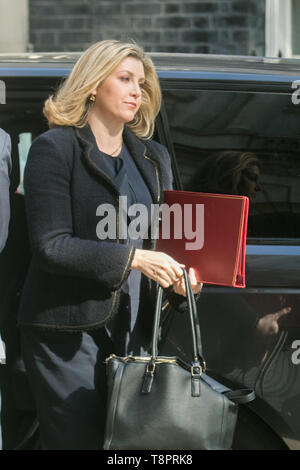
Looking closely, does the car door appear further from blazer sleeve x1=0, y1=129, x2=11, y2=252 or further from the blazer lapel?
blazer sleeve x1=0, y1=129, x2=11, y2=252

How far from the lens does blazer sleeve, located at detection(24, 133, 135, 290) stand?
223 cm

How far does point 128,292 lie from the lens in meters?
2.43

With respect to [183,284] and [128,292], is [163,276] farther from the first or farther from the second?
[128,292]

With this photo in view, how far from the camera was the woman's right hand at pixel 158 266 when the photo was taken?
87.6 inches

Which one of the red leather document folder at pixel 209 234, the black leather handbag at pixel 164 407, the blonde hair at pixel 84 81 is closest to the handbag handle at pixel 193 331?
the black leather handbag at pixel 164 407

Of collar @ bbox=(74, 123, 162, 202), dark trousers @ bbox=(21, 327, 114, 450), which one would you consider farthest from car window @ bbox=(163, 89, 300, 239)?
dark trousers @ bbox=(21, 327, 114, 450)

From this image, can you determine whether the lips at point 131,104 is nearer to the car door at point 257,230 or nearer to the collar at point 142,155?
the collar at point 142,155

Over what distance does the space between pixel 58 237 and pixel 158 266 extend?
0.94 feet

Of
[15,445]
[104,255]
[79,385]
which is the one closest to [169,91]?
[104,255]

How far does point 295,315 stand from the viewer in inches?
100

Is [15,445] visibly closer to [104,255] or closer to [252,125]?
[104,255]

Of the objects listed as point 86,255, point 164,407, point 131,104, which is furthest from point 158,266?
point 131,104

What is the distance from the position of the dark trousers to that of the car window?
681mm

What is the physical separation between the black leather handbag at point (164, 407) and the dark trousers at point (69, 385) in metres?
0.16
